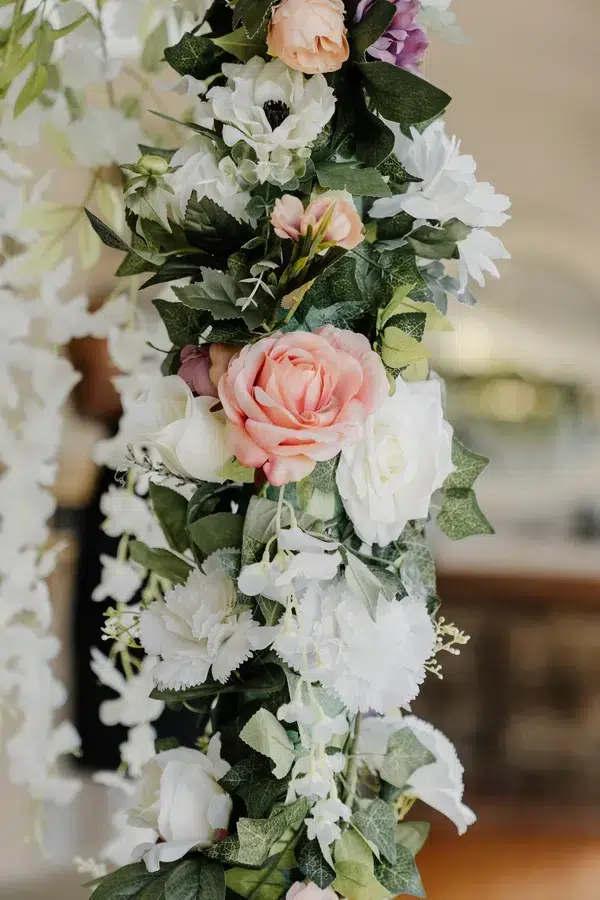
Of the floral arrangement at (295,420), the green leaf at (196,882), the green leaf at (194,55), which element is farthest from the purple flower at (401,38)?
the green leaf at (196,882)

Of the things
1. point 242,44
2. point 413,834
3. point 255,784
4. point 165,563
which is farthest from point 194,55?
point 413,834

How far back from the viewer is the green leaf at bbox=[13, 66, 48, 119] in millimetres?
740

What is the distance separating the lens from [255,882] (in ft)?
1.88

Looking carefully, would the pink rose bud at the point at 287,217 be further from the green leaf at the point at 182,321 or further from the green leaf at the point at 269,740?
the green leaf at the point at 269,740

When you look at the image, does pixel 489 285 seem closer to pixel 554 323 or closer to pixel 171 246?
pixel 554 323

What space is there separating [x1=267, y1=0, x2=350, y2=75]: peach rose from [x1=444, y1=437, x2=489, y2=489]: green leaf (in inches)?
10.9

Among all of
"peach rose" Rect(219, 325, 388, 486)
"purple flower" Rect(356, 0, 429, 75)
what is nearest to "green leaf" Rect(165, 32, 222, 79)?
"purple flower" Rect(356, 0, 429, 75)

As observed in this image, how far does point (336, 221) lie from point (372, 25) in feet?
0.42

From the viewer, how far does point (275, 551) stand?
525 mm

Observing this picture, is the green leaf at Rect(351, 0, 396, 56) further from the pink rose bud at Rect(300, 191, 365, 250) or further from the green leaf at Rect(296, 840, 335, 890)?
the green leaf at Rect(296, 840, 335, 890)

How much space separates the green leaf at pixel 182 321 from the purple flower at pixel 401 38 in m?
0.21

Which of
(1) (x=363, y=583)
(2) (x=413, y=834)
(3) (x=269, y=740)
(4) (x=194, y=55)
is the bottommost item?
(2) (x=413, y=834)

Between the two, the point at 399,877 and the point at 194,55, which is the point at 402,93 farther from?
the point at 399,877

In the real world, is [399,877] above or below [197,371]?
below
